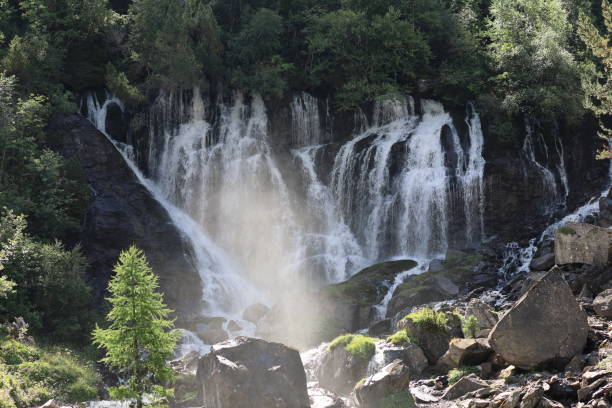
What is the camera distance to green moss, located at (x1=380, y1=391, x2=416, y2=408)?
17.4 metres

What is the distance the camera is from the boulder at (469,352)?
18688 millimetres

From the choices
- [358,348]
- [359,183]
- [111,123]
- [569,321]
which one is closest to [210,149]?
[111,123]

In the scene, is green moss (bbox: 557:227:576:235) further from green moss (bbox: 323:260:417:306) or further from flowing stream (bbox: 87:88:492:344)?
green moss (bbox: 323:260:417:306)

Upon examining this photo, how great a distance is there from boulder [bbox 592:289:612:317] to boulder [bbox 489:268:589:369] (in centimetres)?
225

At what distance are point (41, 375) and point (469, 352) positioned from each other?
1344 cm

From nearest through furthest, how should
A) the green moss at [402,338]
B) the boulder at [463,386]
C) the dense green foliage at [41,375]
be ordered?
the boulder at [463,386], the dense green foliage at [41,375], the green moss at [402,338]

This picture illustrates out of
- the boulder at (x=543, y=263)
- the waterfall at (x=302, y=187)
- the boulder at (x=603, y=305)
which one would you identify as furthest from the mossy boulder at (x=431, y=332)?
the waterfall at (x=302, y=187)

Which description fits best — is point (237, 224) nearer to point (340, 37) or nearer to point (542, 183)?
point (340, 37)

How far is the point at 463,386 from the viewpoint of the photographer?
17234 millimetres

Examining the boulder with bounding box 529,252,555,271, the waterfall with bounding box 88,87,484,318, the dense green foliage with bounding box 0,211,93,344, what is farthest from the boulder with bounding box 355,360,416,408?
the waterfall with bounding box 88,87,484,318

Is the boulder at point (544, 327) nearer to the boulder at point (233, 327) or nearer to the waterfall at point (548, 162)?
the boulder at point (233, 327)

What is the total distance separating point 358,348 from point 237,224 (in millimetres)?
16828

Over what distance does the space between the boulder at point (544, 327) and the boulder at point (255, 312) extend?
539 inches

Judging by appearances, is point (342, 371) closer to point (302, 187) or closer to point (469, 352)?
point (469, 352)
